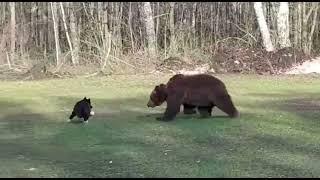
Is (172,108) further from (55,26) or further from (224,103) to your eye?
(55,26)

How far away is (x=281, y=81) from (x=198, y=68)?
387 cm

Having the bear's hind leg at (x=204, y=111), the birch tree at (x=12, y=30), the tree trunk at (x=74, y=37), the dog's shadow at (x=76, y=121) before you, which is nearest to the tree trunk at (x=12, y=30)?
the birch tree at (x=12, y=30)

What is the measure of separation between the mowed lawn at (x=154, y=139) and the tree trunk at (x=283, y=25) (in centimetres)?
805

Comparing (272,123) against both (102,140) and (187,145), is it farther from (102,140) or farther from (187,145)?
(102,140)

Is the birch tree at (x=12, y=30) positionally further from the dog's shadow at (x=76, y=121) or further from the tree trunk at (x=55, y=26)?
the dog's shadow at (x=76, y=121)

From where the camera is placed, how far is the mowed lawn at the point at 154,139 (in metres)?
6.67

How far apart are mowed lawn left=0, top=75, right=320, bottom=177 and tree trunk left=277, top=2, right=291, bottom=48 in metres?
8.05

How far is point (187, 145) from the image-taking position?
810cm

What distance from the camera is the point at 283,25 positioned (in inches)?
894

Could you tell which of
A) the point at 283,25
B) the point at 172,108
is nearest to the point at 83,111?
the point at 172,108

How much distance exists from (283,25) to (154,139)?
597 inches

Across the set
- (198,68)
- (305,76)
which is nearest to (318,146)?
(305,76)

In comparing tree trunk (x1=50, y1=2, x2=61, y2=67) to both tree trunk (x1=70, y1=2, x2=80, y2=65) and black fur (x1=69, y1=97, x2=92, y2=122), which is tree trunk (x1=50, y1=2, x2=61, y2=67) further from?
black fur (x1=69, y1=97, x2=92, y2=122)

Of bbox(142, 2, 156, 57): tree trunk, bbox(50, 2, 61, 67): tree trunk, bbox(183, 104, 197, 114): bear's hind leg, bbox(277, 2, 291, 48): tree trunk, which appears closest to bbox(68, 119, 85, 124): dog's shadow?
bbox(183, 104, 197, 114): bear's hind leg
